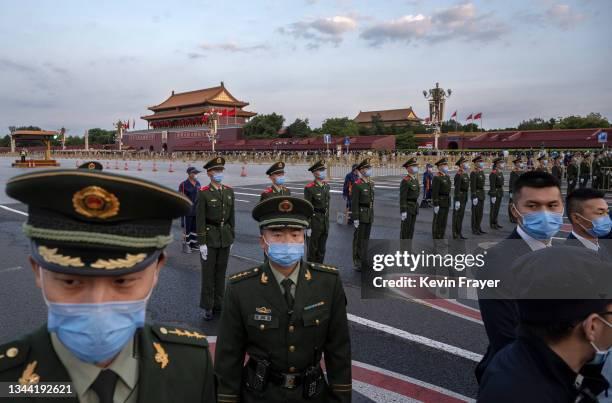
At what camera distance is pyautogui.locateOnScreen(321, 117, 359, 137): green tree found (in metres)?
62.0

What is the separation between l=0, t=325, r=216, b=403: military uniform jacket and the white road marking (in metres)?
3.70

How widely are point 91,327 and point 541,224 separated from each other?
3.18 meters

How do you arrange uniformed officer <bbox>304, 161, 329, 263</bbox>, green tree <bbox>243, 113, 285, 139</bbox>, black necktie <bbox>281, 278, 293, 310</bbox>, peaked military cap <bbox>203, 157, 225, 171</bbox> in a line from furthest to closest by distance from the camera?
green tree <bbox>243, 113, 285, 139</bbox>, uniformed officer <bbox>304, 161, 329, 263</bbox>, peaked military cap <bbox>203, 157, 225, 171</bbox>, black necktie <bbox>281, 278, 293, 310</bbox>

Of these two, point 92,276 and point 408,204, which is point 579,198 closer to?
point 92,276

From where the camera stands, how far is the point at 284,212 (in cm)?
317

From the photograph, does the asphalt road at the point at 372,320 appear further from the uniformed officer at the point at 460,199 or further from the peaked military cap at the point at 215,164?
the uniformed officer at the point at 460,199

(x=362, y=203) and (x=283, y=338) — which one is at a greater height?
(x=362, y=203)

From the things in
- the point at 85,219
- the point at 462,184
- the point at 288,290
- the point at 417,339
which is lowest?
the point at 417,339

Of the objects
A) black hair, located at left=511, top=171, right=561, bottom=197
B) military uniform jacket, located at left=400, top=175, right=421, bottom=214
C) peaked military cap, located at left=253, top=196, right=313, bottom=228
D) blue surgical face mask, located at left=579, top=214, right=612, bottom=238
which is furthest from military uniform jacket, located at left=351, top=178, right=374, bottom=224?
peaked military cap, located at left=253, top=196, right=313, bottom=228

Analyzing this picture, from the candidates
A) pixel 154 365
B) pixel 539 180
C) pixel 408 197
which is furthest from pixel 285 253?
pixel 408 197

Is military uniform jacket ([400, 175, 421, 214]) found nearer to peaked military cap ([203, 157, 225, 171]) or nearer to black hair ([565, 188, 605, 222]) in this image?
peaked military cap ([203, 157, 225, 171])

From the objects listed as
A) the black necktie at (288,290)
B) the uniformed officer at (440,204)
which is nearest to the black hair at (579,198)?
the black necktie at (288,290)

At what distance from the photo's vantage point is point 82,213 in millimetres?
1231

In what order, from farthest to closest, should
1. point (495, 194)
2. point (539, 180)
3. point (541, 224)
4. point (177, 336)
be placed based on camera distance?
point (495, 194) < point (539, 180) < point (541, 224) < point (177, 336)
